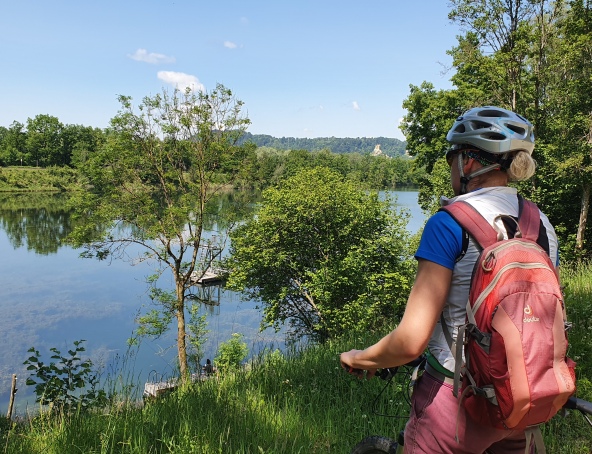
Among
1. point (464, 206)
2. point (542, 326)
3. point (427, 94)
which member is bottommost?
point (542, 326)

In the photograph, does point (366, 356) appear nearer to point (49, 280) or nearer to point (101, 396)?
point (101, 396)

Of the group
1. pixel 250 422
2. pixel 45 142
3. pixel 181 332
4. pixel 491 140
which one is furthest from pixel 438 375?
pixel 45 142

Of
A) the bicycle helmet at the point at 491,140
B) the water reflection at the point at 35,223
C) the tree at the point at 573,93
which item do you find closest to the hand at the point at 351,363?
the bicycle helmet at the point at 491,140

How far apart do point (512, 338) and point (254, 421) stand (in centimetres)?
202

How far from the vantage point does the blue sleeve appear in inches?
52.9

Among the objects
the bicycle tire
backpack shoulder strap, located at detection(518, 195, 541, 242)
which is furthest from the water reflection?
backpack shoulder strap, located at detection(518, 195, 541, 242)

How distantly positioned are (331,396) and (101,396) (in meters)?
1.74

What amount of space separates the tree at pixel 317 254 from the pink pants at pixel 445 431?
1707 centimetres

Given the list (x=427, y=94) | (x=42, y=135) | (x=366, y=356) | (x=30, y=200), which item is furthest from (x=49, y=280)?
(x=42, y=135)

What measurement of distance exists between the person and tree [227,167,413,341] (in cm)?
1707

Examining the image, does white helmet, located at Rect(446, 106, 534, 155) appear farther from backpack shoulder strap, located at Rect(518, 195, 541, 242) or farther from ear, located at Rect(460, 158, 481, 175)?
backpack shoulder strap, located at Rect(518, 195, 541, 242)

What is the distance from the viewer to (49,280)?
103 ft

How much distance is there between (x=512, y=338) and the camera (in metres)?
1.22

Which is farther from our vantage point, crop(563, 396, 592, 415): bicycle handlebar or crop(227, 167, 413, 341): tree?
crop(227, 167, 413, 341): tree
